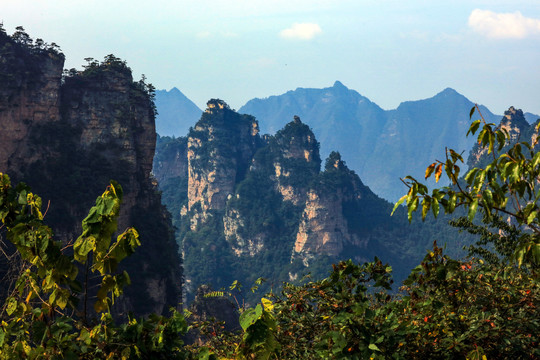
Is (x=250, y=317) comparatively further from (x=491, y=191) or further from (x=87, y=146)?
(x=87, y=146)

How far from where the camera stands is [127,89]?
53719 millimetres

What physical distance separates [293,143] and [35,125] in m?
73.5

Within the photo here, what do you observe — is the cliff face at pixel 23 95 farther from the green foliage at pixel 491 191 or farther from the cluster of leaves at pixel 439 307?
the green foliage at pixel 491 191

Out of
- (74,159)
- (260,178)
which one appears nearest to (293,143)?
(260,178)

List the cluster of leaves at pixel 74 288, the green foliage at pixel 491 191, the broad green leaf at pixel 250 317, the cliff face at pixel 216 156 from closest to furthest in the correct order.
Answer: the broad green leaf at pixel 250 317
the cluster of leaves at pixel 74 288
the green foliage at pixel 491 191
the cliff face at pixel 216 156

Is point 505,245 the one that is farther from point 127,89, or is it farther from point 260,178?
point 260,178

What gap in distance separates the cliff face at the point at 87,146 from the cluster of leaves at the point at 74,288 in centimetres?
4059

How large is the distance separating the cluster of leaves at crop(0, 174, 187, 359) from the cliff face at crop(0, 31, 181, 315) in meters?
40.6

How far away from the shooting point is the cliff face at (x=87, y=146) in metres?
44.7

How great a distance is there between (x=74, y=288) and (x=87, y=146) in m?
48.9

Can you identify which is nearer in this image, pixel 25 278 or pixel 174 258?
pixel 25 278

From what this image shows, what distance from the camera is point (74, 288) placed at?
4938mm

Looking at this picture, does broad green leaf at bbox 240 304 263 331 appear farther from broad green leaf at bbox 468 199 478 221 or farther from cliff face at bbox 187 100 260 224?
cliff face at bbox 187 100 260 224

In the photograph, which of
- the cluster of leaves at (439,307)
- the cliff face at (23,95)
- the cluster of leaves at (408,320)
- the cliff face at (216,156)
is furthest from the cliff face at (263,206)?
the cluster of leaves at (439,307)
